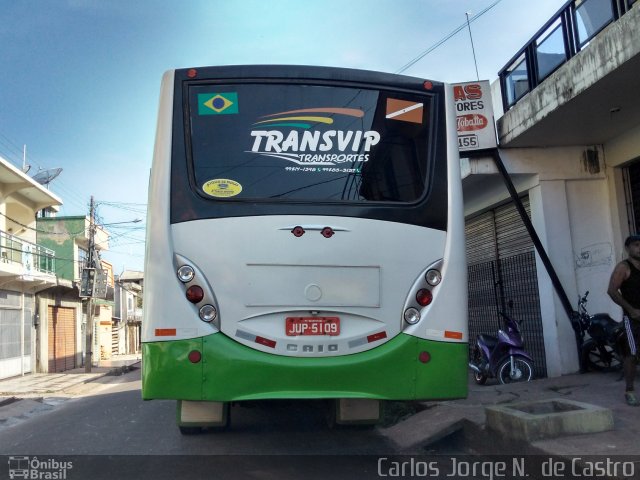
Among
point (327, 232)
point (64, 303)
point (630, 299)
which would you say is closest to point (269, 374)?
point (327, 232)

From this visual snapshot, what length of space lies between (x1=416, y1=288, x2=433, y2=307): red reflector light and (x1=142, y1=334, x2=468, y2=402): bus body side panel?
33cm

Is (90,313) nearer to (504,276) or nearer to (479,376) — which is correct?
(504,276)

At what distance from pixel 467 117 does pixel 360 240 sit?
17.9 ft

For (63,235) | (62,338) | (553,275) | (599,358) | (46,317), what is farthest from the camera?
(63,235)

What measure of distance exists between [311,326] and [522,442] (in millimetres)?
2074

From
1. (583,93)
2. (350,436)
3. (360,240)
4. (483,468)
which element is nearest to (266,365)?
(360,240)

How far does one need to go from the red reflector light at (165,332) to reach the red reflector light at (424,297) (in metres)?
1.82

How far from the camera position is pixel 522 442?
190 inches

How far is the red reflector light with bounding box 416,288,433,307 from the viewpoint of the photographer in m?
4.48

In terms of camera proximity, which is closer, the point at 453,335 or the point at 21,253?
the point at 453,335

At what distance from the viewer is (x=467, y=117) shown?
9172 mm

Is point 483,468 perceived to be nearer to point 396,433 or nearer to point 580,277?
point 396,433

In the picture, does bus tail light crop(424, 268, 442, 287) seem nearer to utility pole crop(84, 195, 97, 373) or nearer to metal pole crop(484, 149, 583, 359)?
metal pole crop(484, 149, 583, 359)

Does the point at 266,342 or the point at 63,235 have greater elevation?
the point at 63,235
